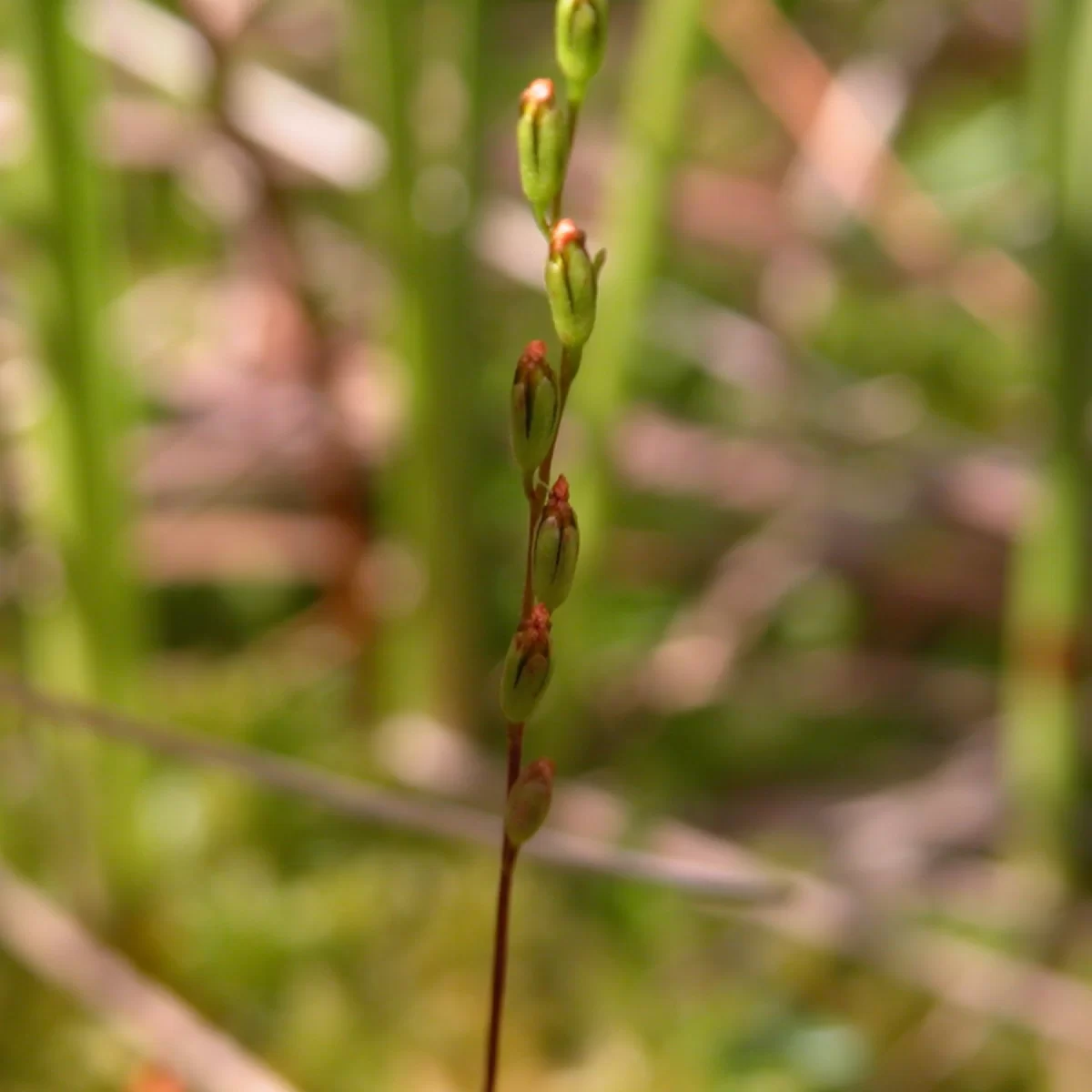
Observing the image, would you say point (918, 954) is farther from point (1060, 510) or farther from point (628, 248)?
point (628, 248)

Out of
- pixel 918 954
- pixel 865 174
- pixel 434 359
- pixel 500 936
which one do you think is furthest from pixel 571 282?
pixel 865 174

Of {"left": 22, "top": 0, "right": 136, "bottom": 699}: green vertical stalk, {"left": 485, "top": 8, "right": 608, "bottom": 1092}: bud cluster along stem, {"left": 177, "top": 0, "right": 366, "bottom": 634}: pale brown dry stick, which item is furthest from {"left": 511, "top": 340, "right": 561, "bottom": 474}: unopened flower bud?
{"left": 177, "top": 0, "right": 366, "bottom": 634}: pale brown dry stick

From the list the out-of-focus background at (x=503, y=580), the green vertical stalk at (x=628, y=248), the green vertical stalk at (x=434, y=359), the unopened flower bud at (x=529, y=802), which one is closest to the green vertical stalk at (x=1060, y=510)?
the out-of-focus background at (x=503, y=580)

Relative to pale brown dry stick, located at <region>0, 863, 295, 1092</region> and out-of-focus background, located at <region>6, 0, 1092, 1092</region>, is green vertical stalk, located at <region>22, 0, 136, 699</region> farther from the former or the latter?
pale brown dry stick, located at <region>0, 863, 295, 1092</region>

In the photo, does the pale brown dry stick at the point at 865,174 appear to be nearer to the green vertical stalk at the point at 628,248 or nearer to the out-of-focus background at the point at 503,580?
the out-of-focus background at the point at 503,580

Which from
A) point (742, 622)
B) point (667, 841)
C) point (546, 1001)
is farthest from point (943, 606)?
point (546, 1001)

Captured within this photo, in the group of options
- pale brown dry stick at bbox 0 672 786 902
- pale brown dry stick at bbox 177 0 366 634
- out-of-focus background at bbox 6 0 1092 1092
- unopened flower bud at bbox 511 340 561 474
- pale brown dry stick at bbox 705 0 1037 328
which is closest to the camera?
unopened flower bud at bbox 511 340 561 474
